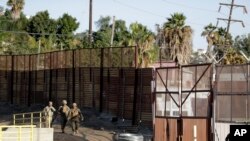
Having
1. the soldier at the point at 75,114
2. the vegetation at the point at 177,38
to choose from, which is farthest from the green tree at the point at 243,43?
the soldier at the point at 75,114

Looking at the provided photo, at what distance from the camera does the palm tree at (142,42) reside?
48312 millimetres

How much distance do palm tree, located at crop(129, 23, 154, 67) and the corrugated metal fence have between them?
22.2 feet

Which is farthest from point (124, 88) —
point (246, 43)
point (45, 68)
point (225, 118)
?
point (246, 43)

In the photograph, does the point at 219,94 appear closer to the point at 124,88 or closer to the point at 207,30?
the point at 124,88

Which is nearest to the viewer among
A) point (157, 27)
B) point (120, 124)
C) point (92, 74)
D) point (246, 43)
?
point (120, 124)

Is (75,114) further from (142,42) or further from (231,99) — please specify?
(142,42)

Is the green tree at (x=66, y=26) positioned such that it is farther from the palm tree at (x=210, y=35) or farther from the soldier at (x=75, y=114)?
the soldier at (x=75, y=114)

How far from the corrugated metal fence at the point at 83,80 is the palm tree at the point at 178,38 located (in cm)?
1580

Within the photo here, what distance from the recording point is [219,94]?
21500 millimetres

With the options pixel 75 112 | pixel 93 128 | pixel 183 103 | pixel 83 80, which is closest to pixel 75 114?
pixel 75 112

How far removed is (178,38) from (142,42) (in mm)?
3829

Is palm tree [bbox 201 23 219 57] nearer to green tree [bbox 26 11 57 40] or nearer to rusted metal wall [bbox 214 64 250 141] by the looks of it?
green tree [bbox 26 11 57 40]

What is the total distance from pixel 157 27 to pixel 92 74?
28.4 m

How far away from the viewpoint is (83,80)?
3934cm
